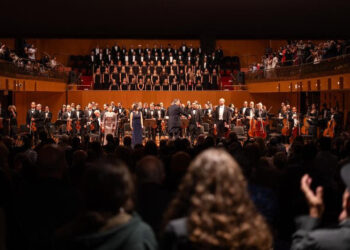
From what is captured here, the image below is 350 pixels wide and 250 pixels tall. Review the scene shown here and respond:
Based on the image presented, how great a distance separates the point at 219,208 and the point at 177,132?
1381 cm

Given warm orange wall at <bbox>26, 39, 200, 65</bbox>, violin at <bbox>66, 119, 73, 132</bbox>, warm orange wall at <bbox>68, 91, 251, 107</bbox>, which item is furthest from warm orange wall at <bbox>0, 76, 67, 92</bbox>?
warm orange wall at <bbox>26, 39, 200, 65</bbox>

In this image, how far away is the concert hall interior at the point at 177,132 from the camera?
223 centimetres

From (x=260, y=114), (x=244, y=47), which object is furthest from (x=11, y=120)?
(x=244, y=47)

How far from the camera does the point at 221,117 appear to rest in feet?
50.7

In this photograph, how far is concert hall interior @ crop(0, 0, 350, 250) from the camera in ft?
7.32

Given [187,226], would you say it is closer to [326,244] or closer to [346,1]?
[326,244]

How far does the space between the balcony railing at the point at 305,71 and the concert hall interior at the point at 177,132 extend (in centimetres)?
6

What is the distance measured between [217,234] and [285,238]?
2.33 m

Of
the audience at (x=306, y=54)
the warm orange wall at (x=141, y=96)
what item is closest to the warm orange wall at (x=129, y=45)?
the audience at (x=306, y=54)

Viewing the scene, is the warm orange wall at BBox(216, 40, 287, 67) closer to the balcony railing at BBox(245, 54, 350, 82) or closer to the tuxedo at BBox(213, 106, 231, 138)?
the balcony railing at BBox(245, 54, 350, 82)

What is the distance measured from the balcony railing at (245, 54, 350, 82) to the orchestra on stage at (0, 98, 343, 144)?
130cm

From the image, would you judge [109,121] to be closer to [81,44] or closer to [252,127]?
[252,127]

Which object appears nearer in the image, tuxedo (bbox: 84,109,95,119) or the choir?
tuxedo (bbox: 84,109,95,119)

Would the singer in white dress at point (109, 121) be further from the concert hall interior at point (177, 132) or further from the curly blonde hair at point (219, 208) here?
the curly blonde hair at point (219, 208)
